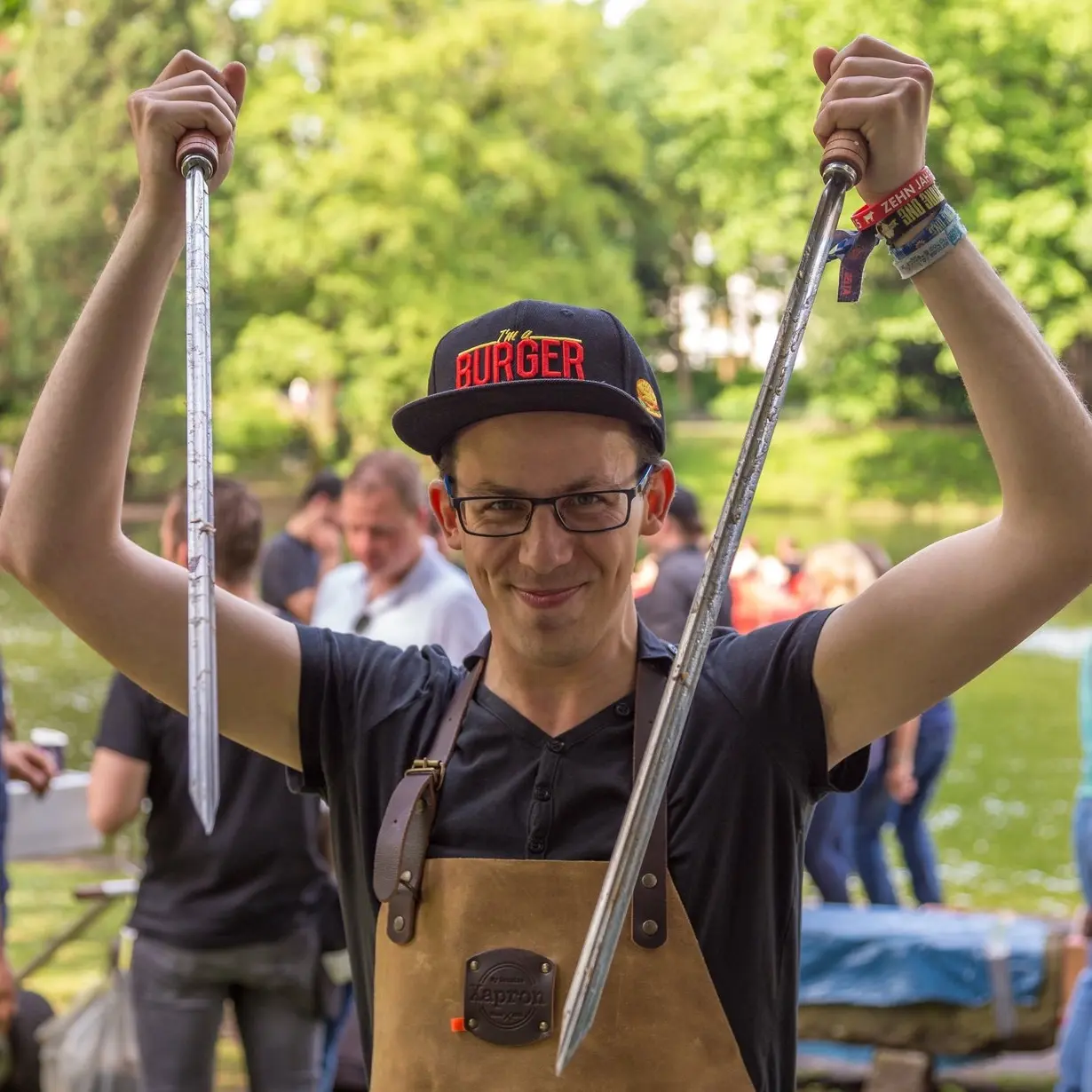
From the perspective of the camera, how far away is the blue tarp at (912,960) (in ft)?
16.8

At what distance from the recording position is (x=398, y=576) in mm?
4711

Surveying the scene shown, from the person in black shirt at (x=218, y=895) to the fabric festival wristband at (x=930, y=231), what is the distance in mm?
2275

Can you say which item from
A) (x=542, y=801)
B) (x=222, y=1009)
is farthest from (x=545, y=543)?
(x=222, y=1009)

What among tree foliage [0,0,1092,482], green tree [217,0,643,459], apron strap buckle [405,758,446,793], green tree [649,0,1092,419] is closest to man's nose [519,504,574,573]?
apron strap buckle [405,758,446,793]

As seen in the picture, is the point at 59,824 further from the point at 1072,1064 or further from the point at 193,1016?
the point at 1072,1064

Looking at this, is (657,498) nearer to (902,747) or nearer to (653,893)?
(653,893)

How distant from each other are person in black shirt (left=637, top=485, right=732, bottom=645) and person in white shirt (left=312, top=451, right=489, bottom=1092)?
1090 millimetres

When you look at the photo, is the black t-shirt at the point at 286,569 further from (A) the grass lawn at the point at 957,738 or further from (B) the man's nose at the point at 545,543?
(B) the man's nose at the point at 545,543

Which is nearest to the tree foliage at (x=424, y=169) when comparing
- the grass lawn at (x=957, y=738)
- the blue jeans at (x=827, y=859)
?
the grass lawn at (x=957, y=738)

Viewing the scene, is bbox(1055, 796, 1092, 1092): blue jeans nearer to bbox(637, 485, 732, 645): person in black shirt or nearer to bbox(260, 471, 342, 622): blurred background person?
bbox(637, 485, 732, 645): person in black shirt

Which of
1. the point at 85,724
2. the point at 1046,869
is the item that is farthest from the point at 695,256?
the point at 1046,869

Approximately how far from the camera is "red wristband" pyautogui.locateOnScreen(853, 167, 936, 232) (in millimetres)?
1741

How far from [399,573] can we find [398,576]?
1cm

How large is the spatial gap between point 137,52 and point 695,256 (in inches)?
726
